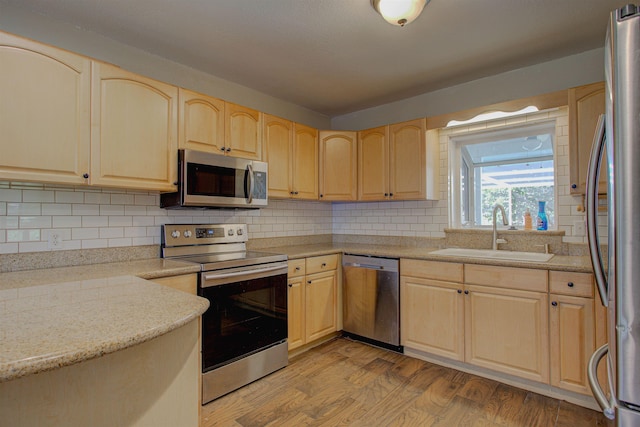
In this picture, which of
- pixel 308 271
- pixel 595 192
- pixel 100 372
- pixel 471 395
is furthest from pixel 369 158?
pixel 100 372

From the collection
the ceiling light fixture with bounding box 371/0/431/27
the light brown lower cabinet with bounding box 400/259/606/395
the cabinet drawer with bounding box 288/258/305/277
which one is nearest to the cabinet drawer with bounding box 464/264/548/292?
the light brown lower cabinet with bounding box 400/259/606/395

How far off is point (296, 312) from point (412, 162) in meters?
1.70

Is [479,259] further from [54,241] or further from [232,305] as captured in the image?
[54,241]

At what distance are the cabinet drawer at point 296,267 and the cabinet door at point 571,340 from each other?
5.82ft

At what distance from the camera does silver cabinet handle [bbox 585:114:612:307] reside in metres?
0.99

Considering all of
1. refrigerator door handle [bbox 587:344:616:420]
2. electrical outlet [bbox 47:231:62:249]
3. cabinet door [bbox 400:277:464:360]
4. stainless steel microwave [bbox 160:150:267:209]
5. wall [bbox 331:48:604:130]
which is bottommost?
cabinet door [bbox 400:277:464:360]

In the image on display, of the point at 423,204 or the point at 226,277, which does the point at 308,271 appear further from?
the point at 423,204

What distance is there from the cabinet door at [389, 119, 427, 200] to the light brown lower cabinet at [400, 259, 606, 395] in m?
0.70

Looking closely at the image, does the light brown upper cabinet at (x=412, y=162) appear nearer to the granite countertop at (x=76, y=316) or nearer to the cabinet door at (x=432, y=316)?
the cabinet door at (x=432, y=316)

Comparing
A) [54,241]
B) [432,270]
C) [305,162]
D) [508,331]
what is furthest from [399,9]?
[54,241]

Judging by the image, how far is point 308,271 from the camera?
115 inches

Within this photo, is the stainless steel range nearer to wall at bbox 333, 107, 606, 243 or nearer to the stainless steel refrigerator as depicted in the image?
wall at bbox 333, 107, 606, 243

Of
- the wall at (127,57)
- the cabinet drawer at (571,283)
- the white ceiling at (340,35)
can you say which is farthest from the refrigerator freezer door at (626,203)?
the wall at (127,57)

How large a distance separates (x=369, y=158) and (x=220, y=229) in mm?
1608
